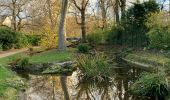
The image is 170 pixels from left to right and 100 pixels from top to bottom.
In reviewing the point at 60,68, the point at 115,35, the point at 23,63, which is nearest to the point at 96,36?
the point at 115,35

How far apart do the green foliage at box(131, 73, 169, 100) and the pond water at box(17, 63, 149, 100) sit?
0.47 metres

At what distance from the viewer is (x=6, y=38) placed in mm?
33938

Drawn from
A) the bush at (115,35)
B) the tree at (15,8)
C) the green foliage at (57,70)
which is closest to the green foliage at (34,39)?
the tree at (15,8)

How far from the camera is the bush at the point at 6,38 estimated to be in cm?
3371

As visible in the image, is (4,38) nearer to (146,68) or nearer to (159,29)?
(159,29)

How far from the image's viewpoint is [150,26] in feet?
86.5

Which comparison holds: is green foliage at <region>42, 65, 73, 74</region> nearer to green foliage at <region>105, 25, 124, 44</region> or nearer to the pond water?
the pond water

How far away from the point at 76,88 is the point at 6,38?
18.8 metres

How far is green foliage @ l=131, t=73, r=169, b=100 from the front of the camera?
12.7 meters

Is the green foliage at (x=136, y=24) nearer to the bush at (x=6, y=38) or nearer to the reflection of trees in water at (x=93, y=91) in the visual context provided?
the bush at (x=6, y=38)

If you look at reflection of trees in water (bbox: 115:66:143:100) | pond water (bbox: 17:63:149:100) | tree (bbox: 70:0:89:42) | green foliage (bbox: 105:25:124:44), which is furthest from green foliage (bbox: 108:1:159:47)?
pond water (bbox: 17:63:149:100)

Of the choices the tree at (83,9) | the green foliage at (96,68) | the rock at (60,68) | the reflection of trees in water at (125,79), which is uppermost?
the tree at (83,9)

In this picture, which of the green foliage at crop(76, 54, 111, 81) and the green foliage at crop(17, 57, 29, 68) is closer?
the green foliage at crop(76, 54, 111, 81)

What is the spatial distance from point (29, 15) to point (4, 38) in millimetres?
11280
